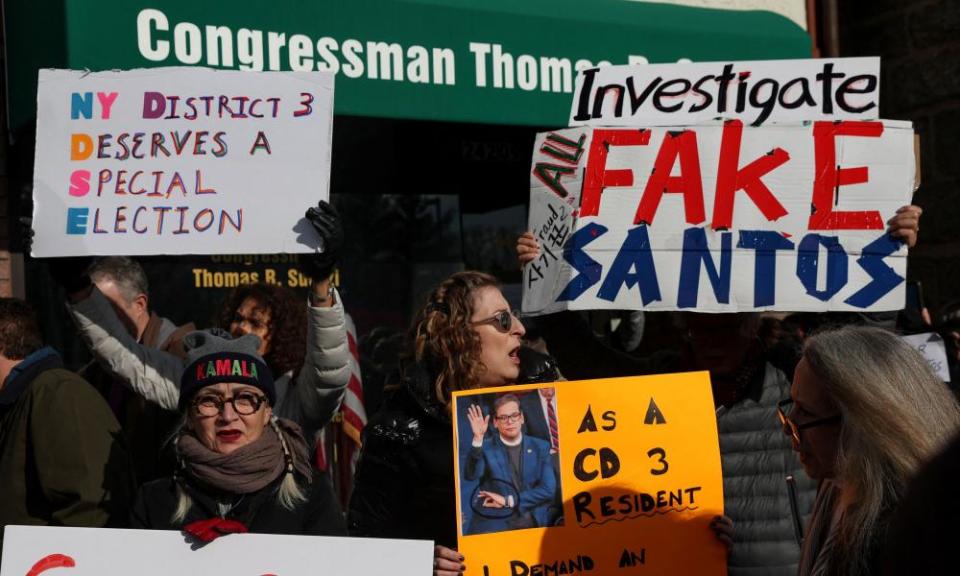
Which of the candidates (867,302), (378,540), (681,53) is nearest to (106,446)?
(378,540)

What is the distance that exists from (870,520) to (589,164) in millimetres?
2067

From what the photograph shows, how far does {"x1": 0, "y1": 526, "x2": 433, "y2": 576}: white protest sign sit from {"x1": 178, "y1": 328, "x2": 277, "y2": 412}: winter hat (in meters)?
0.43

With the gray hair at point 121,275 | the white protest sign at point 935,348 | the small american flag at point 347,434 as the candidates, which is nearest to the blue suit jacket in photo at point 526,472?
the gray hair at point 121,275

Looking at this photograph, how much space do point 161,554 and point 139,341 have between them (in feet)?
6.36

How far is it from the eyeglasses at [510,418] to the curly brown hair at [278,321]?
1469 mm

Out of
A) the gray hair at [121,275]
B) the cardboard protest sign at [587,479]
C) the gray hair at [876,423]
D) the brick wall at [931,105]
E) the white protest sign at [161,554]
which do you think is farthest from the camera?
the brick wall at [931,105]

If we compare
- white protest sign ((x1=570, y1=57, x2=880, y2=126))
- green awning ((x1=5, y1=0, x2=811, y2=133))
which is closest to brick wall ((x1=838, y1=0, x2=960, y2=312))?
green awning ((x1=5, y1=0, x2=811, y2=133))

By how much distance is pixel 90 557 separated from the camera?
2.64m

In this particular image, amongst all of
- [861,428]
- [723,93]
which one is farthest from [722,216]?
[861,428]

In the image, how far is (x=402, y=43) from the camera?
5.12m

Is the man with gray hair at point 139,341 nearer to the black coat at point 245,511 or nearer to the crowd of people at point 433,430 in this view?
the crowd of people at point 433,430

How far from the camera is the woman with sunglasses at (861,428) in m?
2.08

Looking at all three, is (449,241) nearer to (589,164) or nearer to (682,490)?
(589,164)

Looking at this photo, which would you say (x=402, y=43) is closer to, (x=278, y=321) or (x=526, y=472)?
(x=278, y=321)
